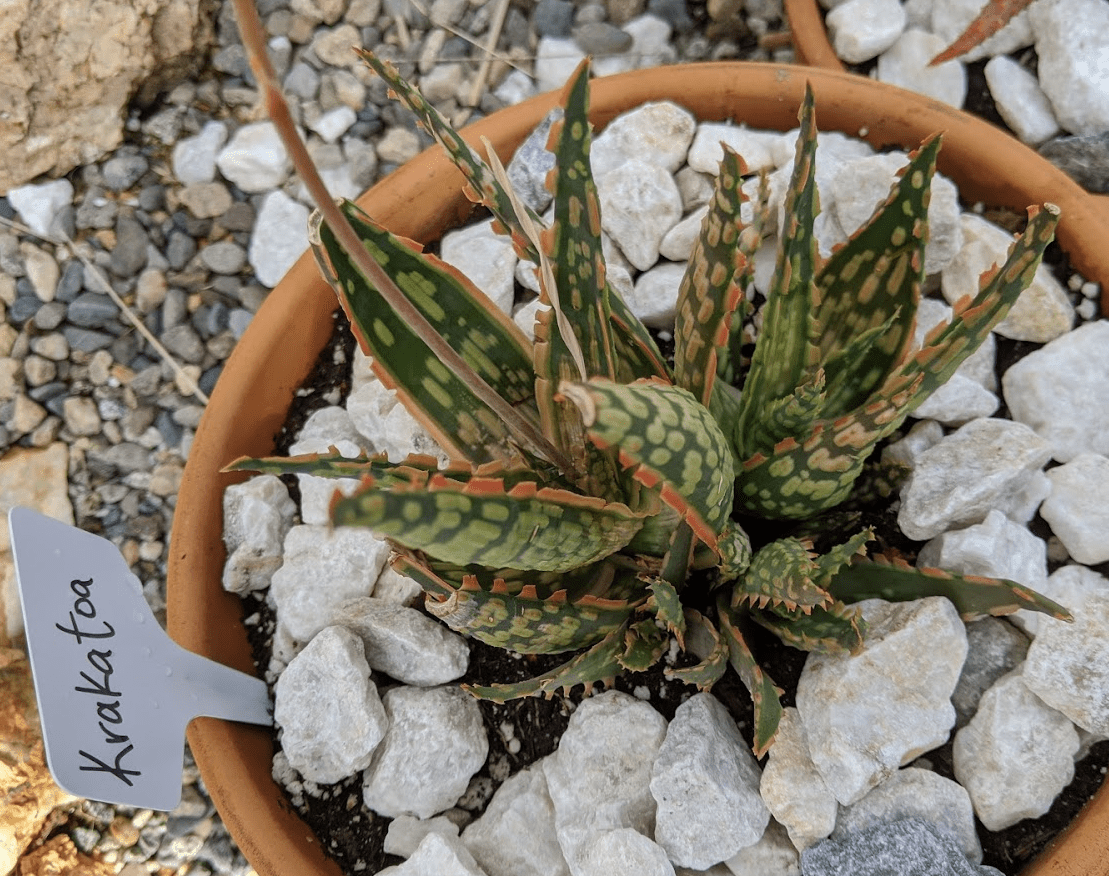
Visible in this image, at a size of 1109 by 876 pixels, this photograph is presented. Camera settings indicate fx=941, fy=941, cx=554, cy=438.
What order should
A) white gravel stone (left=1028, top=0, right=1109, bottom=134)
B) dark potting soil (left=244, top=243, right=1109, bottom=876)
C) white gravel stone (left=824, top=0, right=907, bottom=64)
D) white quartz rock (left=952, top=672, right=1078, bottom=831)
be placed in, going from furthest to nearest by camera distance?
white gravel stone (left=824, top=0, right=907, bottom=64) → white gravel stone (left=1028, top=0, right=1109, bottom=134) → dark potting soil (left=244, top=243, right=1109, bottom=876) → white quartz rock (left=952, top=672, right=1078, bottom=831)

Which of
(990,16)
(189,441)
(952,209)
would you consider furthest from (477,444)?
(189,441)

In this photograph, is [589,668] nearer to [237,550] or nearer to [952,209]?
[237,550]

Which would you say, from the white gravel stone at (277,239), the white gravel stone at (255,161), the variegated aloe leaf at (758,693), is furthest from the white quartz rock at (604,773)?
the white gravel stone at (255,161)

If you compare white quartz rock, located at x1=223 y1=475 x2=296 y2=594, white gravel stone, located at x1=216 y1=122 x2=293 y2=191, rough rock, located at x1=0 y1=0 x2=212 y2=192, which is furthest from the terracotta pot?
rough rock, located at x1=0 y1=0 x2=212 y2=192

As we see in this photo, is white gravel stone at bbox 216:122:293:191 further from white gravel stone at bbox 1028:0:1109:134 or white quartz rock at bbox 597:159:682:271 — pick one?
white gravel stone at bbox 1028:0:1109:134

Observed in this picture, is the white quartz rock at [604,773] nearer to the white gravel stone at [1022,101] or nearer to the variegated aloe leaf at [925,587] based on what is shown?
the variegated aloe leaf at [925,587]
